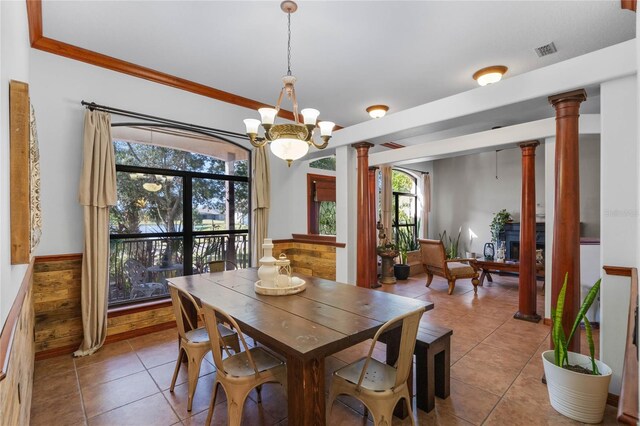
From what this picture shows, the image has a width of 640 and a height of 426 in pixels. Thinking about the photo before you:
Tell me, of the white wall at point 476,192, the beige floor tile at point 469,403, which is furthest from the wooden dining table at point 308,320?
the white wall at point 476,192

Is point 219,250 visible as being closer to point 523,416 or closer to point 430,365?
point 430,365

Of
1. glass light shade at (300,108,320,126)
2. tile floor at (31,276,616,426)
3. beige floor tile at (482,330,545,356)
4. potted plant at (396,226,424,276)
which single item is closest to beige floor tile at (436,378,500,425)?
tile floor at (31,276,616,426)

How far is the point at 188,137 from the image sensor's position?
4000 millimetres

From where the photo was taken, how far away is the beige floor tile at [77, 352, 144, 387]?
2508mm

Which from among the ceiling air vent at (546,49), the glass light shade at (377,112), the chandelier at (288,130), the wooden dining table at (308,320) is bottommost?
the wooden dining table at (308,320)

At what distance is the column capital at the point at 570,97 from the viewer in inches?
91.7

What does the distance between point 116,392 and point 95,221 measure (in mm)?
1581

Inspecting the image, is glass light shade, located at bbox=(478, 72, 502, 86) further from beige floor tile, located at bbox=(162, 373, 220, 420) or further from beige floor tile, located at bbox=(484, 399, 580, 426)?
beige floor tile, located at bbox=(162, 373, 220, 420)

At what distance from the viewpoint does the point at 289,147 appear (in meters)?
2.47

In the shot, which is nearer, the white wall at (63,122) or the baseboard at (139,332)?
the white wall at (63,122)

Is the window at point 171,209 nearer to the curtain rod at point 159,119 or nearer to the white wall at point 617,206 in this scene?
the curtain rod at point 159,119

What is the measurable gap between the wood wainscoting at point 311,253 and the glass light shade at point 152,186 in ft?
5.82

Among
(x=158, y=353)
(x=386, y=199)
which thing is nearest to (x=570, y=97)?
(x=158, y=353)

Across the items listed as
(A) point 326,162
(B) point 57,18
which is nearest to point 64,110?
(B) point 57,18
